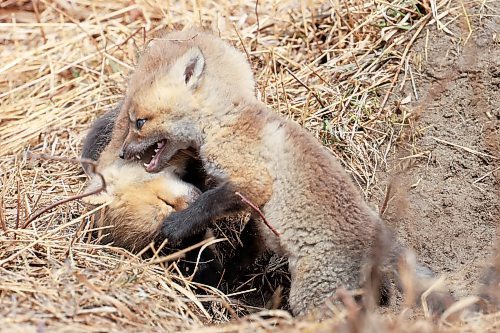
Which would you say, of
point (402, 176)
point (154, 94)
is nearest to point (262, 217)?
point (154, 94)

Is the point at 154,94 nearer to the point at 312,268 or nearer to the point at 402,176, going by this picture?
the point at 312,268

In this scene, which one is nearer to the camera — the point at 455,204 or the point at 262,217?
the point at 262,217

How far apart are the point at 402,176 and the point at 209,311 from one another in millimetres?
1475

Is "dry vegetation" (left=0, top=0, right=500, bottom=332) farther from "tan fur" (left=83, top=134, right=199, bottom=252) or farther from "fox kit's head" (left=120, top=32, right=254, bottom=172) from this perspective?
"fox kit's head" (left=120, top=32, right=254, bottom=172)

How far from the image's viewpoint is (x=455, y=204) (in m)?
4.59

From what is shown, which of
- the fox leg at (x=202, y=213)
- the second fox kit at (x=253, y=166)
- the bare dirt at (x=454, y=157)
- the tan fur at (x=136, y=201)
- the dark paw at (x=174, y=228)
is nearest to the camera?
the second fox kit at (x=253, y=166)

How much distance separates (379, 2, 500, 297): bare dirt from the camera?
443 centimetres

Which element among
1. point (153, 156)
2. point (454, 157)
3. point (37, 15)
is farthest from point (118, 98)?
point (454, 157)

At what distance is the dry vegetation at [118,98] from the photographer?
130 inches

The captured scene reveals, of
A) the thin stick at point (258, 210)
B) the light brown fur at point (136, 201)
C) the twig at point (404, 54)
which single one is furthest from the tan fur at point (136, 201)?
the twig at point (404, 54)

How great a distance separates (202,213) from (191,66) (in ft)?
2.62

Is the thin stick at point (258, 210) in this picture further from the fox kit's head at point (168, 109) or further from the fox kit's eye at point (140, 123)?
the fox kit's eye at point (140, 123)

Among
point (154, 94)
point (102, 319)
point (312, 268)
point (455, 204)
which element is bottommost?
point (455, 204)

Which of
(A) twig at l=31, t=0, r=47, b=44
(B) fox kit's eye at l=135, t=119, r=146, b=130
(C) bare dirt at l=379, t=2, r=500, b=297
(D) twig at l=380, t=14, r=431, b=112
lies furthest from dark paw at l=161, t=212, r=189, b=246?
(A) twig at l=31, t=0, r=47, b=44
